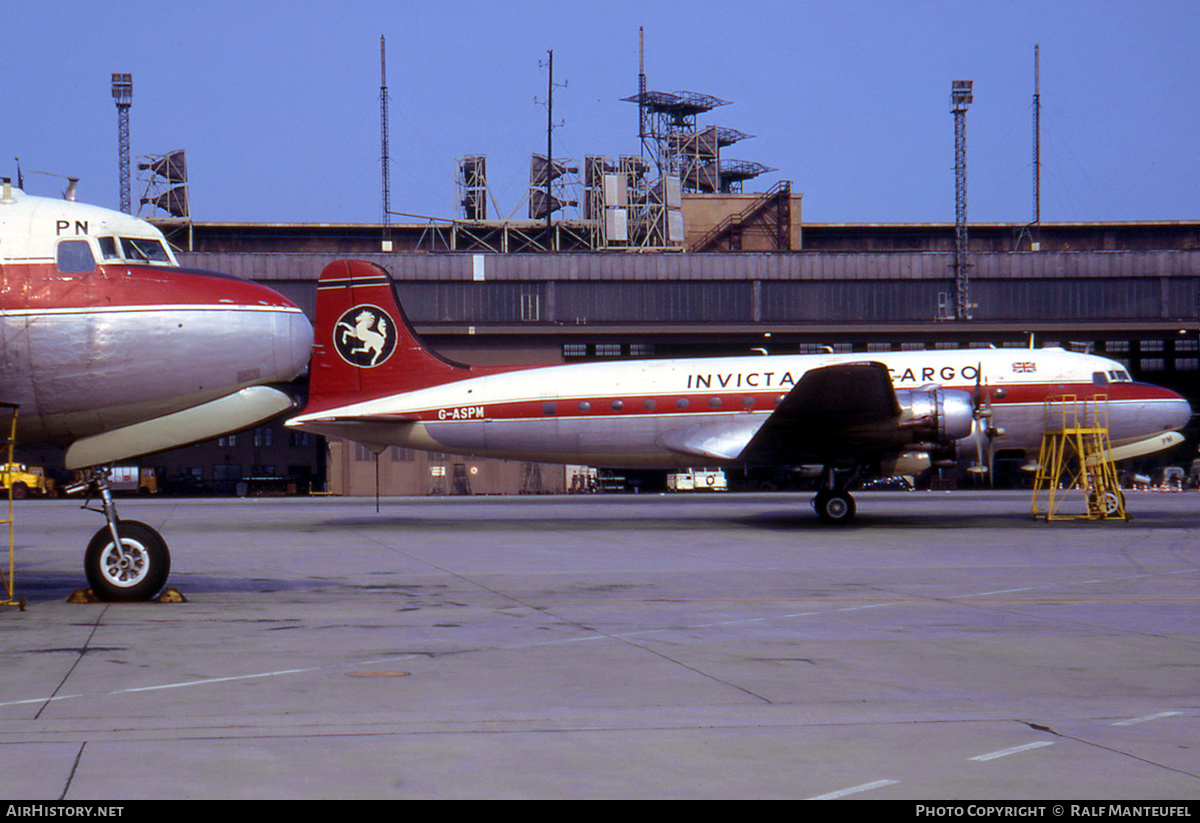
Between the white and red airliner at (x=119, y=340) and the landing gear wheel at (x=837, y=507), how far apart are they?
17.7 meters

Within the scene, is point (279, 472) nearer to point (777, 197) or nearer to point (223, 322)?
point (777, 197)

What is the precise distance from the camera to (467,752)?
270 inches

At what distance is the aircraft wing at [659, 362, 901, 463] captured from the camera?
1035 inches

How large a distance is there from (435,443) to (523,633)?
19796 millimetres

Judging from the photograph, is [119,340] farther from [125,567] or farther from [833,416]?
[833,416]

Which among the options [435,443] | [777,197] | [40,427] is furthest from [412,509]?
[777,197]

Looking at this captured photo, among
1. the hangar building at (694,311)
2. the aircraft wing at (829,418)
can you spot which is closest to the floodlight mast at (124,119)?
the hangar building at (694,311)

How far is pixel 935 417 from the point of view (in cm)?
2698

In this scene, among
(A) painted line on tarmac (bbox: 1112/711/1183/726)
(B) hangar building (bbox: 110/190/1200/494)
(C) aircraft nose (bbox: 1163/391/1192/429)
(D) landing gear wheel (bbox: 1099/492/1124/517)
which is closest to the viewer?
(A) painted line on tarmac (bbox: 1112/711/1183/726)

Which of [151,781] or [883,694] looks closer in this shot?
[151,781]

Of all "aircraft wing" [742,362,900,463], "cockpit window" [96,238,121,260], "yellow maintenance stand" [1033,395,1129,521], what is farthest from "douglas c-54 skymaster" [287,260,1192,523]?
"cockpit window" [96,238,121,260]

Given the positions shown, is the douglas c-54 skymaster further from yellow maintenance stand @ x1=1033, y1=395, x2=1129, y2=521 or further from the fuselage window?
the fuselage window

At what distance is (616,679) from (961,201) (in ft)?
215

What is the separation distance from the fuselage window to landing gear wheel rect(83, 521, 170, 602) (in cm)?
318
